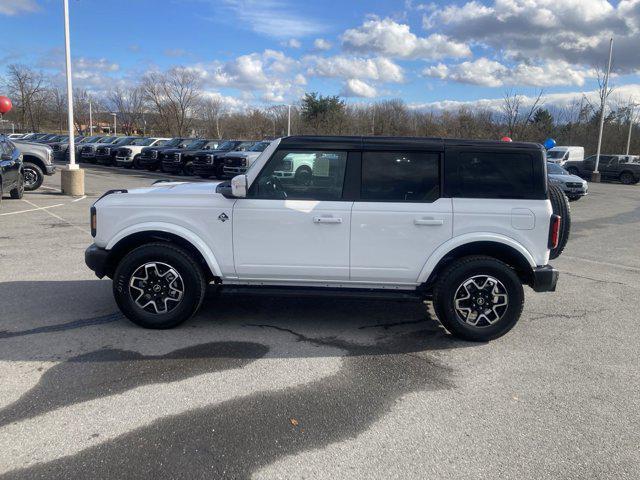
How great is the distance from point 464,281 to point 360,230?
1.04 metres

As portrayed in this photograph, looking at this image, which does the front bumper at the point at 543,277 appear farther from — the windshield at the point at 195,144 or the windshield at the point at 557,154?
the windshield at the point at 557,154

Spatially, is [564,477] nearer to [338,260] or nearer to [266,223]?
[338,260]

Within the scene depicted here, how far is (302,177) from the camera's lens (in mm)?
4750

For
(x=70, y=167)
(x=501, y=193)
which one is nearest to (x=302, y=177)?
(x=501, y=193)

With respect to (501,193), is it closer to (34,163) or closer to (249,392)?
(249,392)

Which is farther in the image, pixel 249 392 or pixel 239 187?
pixel 239 187

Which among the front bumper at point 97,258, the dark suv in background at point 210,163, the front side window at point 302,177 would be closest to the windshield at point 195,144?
the dark suv in background at point 210,163

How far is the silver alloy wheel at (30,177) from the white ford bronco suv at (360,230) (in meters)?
Result: 13.2

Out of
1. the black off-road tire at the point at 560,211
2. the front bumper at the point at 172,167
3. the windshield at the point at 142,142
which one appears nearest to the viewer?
the black off-road tire at the point at 560,211

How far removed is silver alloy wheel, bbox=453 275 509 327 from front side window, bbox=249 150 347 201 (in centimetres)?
144

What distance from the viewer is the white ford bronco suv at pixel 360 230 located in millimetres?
4605

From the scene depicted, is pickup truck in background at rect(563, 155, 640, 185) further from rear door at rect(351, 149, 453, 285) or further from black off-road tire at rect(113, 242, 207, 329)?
black off-road tire at rect(113, 242, 207, 329)

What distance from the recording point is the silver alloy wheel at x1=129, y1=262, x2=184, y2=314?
473 centimetres

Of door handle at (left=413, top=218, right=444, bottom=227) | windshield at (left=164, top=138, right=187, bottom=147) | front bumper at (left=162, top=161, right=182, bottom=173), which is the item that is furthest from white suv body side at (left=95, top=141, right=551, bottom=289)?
windshield at (left=164, top=138, right=187, bottom=147)
